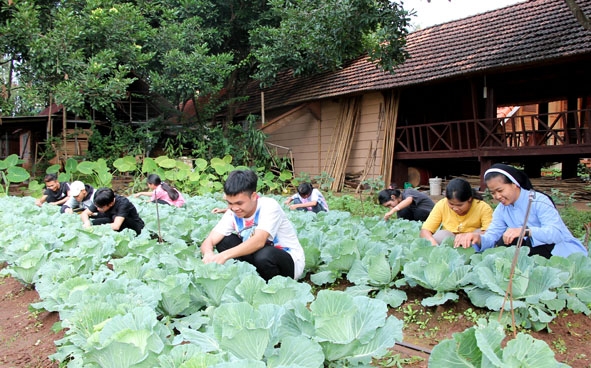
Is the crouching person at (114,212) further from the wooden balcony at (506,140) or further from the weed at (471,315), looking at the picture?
the wooden balcony at (506,140)

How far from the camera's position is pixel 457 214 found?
13.1 feet

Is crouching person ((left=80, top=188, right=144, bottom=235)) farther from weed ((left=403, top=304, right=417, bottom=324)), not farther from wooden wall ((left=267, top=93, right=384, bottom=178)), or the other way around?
wooden wall ((left=267, top=93, right=384, bottom=178))

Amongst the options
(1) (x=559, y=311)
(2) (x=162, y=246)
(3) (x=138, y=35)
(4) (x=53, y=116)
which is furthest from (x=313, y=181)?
(1) (x=559, y=311)

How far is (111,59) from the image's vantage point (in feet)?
35.3

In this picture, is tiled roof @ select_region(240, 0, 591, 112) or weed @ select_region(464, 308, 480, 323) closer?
weed @ select_region(464, 308, 480, 323)

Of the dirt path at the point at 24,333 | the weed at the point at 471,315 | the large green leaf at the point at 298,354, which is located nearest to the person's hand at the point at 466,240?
the weed at the point at 471,315

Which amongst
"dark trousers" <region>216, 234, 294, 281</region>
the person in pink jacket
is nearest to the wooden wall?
the person in pink jacket

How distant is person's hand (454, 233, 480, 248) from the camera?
344 cm

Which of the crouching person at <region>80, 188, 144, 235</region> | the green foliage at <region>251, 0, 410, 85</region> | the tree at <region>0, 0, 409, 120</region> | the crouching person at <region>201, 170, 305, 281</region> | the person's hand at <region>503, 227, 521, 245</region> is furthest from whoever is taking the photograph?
the tree at <region>0, 0, 409, 120</region>

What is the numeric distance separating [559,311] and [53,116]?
14.2 metres

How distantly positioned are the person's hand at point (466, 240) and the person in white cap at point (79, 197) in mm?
4371

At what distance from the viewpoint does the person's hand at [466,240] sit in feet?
11.3

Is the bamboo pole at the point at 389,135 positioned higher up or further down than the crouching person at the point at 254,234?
higher up

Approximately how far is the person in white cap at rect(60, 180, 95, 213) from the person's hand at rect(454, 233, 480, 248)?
4.37 m
